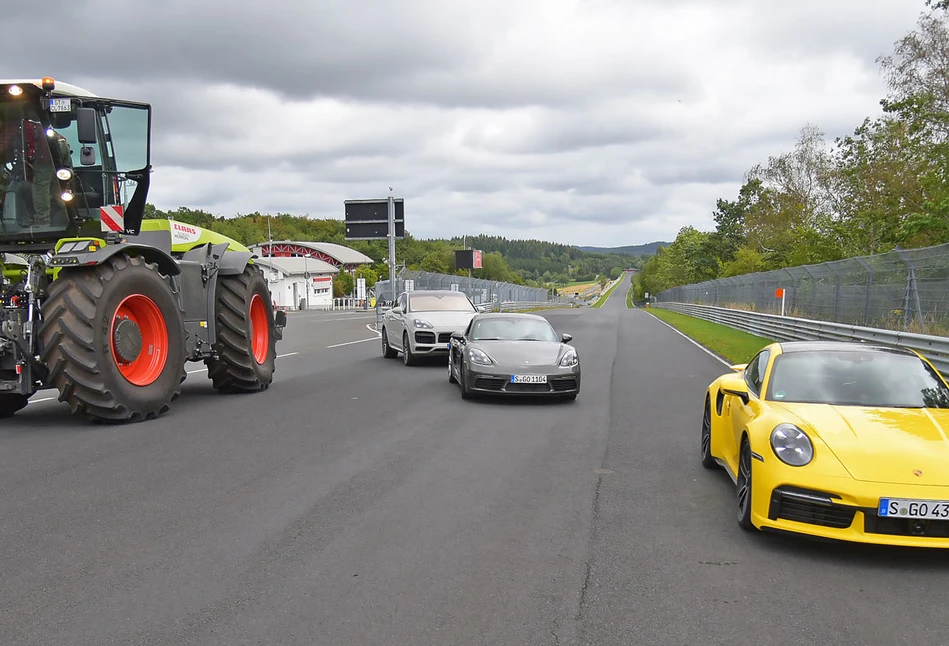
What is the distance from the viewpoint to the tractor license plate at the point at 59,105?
8531mm

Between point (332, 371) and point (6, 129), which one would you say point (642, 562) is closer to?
point (6, 129)

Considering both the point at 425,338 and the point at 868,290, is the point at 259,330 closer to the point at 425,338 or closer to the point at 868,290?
the point at 425,338

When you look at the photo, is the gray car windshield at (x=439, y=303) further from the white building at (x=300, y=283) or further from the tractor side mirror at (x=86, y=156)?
the white building at (x=300, y=283)

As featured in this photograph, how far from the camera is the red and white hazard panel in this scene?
921 centimetres

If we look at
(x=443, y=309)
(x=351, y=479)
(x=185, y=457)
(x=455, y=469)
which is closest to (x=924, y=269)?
(x=443, y=309)

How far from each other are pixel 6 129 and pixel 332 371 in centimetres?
783

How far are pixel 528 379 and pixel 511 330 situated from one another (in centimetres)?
180

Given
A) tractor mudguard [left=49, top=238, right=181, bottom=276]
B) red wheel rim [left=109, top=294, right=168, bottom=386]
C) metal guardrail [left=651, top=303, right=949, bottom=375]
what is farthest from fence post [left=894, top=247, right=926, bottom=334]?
tractor mudguard [left=49, top=238, right=181, bottom=276]

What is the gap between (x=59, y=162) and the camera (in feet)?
28.8

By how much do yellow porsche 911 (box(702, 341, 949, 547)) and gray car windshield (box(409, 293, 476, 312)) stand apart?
11.8 metres

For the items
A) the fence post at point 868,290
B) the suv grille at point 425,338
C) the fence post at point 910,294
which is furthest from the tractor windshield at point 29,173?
the fence post at point 868,290

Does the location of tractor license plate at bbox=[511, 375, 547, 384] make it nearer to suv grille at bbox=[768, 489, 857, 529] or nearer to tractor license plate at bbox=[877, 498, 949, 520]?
suv grille at bbox=[768, 489, 857, 529]

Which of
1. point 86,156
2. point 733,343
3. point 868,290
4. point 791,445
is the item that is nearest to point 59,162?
point 86,156

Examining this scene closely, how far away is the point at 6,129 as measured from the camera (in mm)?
8508
